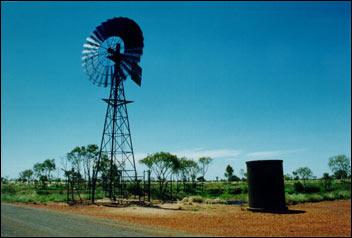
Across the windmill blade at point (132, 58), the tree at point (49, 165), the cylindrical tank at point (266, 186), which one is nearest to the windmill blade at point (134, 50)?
the windmill blade at point (132, 58)

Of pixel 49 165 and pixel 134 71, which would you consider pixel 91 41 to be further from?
pixel 49 165

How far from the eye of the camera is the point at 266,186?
23.1m

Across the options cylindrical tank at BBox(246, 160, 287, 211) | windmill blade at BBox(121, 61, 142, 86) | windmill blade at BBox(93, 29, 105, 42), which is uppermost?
windmill blade at BBox(93, 29, 105, 42)

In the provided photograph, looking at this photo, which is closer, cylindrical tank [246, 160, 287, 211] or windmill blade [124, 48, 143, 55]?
cylindrical tank [246, 160, 287, 211]

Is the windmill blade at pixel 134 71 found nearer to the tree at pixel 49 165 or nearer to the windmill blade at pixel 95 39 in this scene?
the windmill blade at pixel 95 39

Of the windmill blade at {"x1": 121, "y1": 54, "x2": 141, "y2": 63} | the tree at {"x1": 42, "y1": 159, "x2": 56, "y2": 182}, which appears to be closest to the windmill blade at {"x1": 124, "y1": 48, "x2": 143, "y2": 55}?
the windmill blade at {"x1": 121, "y1": 54, "x2": 141, "y2": 63}

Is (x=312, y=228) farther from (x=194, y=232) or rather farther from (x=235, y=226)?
(x=194, y=232)

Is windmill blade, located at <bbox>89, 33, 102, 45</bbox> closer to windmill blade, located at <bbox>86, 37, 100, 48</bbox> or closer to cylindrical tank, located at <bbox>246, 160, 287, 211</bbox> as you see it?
windmill blade, located at <bbox>86, 37, 100, 48</bbox>

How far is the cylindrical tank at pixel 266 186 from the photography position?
22.9 meters

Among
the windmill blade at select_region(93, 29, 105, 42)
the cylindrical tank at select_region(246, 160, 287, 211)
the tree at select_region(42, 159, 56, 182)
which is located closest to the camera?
the cylindrical tank at select_region(246, 160, 287, 211)

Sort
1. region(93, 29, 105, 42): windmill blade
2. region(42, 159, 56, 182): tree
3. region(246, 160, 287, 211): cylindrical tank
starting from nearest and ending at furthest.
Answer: region(246, 160, 287, 211): cylindrical tank → region(93, 29, 105, 42): windmill blade → region(42, 159, 56, 182): tree

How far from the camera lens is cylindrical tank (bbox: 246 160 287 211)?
22.9 metres

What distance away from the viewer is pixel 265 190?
2303 centimetres

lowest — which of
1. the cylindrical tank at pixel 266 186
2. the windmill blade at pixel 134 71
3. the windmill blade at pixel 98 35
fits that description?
the cylindrical tank at pixel 266 186
